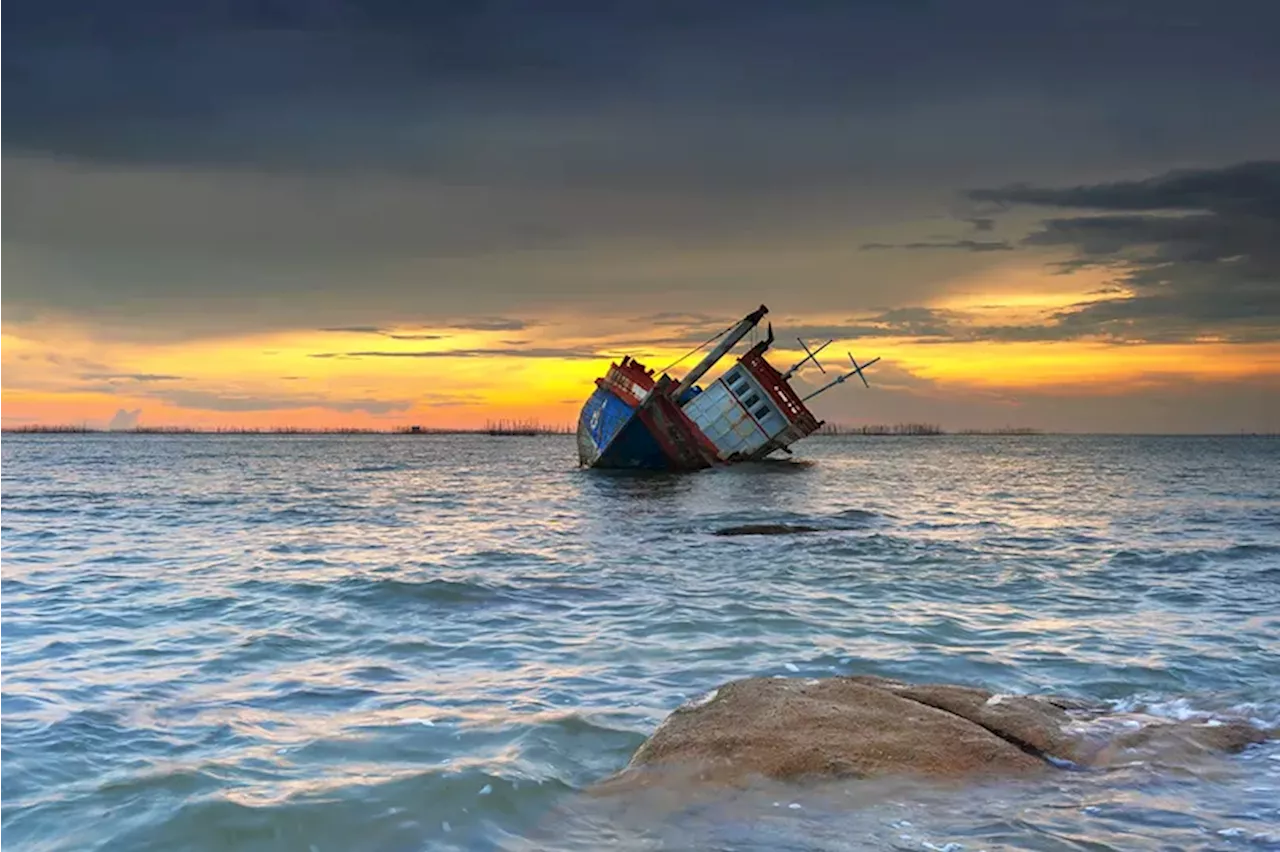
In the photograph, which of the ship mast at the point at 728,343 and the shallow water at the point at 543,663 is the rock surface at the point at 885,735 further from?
the ship mast at the point at 728,343

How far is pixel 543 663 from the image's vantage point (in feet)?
29.3

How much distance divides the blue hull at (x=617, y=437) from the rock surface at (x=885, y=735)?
32317 mm

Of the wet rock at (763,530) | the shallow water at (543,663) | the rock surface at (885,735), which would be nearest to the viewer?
the shallow water at (543,663)

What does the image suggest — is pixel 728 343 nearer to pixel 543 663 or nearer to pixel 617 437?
pixel 617 437

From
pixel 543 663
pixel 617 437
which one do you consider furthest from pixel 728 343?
A: pixel 543 663

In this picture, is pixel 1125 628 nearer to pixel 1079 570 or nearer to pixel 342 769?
pixel 1079 570

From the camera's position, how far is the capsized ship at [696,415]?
129ft

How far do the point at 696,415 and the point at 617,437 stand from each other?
682cm

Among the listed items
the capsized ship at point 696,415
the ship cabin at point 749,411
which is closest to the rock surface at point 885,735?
the capsized ship at point 696,415

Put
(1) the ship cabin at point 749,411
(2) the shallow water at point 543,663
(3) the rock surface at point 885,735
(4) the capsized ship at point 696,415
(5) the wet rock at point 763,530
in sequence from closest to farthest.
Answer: (2) the shallow water at point 543,663, (3) the rock surface at point 885,735, (5) the wet rock at point 763,530, (4) the capsized ship at point 696,415, (1) the ship cabin at point 749,411

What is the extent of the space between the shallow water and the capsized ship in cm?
1676

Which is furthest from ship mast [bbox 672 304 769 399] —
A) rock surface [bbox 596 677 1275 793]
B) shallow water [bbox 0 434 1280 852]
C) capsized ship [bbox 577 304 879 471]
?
rock surface [bbox 596 677 1275 793]

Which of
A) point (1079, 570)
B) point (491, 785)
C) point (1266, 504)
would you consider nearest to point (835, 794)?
point (491, 785)

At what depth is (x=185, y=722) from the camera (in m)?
7.00
